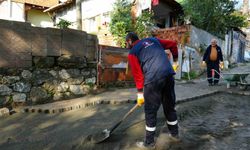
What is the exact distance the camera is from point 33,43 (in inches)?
259

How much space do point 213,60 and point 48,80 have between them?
623 centimetres

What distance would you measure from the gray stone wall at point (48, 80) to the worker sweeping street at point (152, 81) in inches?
132

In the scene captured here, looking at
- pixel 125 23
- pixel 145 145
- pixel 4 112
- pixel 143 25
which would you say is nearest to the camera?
pixel 145 145

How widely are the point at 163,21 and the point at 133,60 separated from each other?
16.6m

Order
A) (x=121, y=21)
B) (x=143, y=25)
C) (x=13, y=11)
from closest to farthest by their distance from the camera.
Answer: (x=121, y=21) < (x=143, y=25) < (x=13, y=11)

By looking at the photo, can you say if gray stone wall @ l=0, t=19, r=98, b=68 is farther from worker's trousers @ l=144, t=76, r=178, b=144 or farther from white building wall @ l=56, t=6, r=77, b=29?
white building wall @ l=56, t=6, r=77, b=29

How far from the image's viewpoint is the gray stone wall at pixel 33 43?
613 centimetres

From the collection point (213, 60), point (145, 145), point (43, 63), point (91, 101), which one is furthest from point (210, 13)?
point (145, 145)

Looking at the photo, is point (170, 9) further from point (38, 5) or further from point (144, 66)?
point (144, 66)

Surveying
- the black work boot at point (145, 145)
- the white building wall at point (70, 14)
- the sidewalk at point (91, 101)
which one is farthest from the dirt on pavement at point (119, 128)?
the white building wall at point (70, 14)

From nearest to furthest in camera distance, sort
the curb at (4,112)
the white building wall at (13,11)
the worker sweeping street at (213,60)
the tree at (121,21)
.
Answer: the curb at (4,112) → the worker sweeping street at (213,60) → the tree at (121,21) → the white building wall at (13,11)

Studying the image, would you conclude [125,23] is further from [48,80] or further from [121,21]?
[48,80]

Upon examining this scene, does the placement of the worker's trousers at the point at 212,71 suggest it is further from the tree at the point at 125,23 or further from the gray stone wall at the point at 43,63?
the gray stone wall at the point at 43,63

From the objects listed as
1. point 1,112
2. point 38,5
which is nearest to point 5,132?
point 1,112
